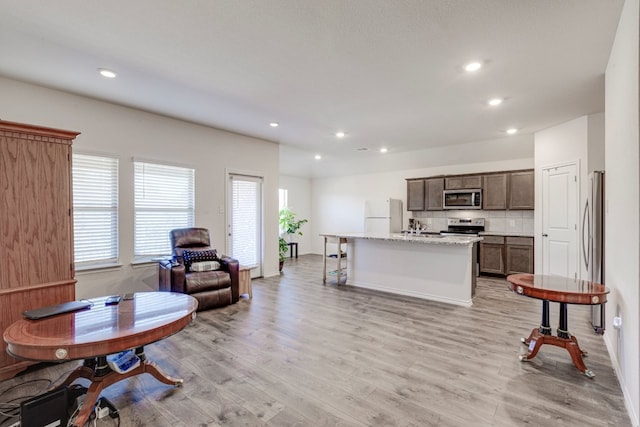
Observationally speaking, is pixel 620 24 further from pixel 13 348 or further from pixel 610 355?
pixel 13 348

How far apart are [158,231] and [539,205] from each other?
6.21 m

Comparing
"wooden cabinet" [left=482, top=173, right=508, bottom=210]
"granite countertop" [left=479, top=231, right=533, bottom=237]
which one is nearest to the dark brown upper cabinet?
"wooden cabinet" [left=482, top=173, right=508, bottom=210]

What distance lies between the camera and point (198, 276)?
4.14m

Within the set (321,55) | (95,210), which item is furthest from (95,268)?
(321,55)

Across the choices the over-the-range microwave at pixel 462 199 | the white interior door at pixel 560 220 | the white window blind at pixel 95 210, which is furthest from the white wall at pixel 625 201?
the white window blind at pixel 95 210

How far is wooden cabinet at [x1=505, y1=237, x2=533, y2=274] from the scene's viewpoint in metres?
5.86

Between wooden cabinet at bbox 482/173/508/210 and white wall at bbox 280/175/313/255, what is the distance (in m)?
5.34

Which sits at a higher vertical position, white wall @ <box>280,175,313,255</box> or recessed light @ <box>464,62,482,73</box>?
recessed light @ <box>464,62,482,73</box>

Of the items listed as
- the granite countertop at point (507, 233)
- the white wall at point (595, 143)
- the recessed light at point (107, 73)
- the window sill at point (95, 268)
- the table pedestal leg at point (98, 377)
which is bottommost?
the table pedestal leg at point (98, 377)

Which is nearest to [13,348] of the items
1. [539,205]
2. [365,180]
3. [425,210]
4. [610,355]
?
[610,355]

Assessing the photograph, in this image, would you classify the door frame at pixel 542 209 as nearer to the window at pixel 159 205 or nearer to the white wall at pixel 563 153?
the white wall at pixel 563 153

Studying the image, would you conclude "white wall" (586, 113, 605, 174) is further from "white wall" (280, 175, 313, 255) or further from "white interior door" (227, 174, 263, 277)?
"white wall" (280, 175, 313, 255)

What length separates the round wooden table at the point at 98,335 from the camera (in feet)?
5.74

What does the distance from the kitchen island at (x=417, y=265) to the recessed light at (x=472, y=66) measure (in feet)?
7.33
